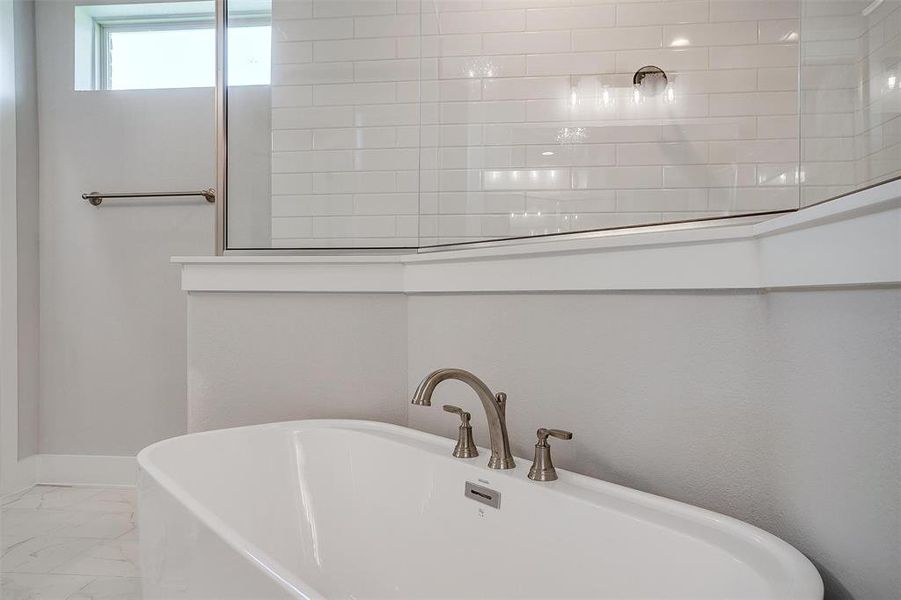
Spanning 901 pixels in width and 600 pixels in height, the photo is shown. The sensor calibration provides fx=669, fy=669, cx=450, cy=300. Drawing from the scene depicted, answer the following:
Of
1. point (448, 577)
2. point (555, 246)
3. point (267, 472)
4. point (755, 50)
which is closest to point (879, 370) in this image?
point (555, 246)

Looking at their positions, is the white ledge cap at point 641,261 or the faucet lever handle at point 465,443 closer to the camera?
the white ledge cap at point 641,261

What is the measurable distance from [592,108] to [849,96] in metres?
1.05

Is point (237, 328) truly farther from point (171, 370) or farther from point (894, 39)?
point (894, 39)

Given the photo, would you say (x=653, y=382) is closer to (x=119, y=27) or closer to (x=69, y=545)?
(x=69, y=545)

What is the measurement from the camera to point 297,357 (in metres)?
2.09

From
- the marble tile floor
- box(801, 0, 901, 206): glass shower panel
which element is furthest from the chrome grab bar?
box(801, 0, 901, 206): glass shower panel

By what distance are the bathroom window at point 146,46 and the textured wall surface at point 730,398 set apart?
1885 mm

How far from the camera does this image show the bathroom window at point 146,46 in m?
2.93

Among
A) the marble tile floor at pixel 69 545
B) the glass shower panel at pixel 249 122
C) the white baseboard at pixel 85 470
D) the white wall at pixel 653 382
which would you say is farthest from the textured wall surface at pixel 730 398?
the white baseboard at pixel 85 470

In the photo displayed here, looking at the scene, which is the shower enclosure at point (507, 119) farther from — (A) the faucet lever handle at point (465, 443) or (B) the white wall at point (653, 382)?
(A) the faucet lever handle at point (465, 443)

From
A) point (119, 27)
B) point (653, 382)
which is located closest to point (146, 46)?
point (119, 27)

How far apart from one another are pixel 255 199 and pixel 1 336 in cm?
139

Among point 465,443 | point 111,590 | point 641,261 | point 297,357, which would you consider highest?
point 641,261

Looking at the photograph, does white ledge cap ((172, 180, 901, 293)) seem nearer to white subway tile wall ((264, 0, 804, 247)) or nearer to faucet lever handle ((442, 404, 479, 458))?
white subway tile wall ((264, 0, 804, 247))
